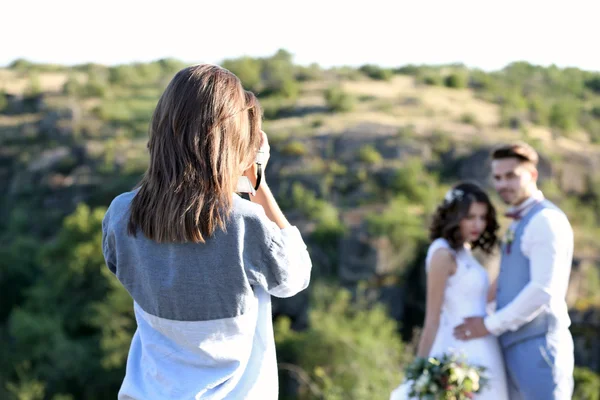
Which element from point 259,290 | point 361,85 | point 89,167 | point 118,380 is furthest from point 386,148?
point 259,290

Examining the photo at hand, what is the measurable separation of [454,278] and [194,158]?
222cm

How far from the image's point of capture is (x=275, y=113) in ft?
110

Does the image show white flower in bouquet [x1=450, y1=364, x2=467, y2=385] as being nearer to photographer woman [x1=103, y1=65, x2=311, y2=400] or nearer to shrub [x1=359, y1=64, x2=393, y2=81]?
photographer woman [x1=103, y1=65, x2=311, y2=400]

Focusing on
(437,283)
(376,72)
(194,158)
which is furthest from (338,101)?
(194,158)

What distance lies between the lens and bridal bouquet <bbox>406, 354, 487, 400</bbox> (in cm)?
338

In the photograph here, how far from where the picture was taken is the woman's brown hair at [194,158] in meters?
1.78

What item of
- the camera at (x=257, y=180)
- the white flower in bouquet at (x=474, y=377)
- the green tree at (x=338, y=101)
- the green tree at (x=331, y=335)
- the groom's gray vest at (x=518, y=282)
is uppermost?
the camera at (x=257, y=180)

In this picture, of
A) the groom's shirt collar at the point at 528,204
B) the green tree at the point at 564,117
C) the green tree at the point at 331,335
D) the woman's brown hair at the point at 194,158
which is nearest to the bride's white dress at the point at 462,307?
the groom's shirt collar at the point at 528,204

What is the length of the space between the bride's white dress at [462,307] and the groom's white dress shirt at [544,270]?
21cm

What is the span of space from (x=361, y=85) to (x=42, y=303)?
69.2ft

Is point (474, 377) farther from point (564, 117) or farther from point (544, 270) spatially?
point (564, 117)

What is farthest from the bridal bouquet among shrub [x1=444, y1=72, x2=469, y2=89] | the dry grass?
the dry grass

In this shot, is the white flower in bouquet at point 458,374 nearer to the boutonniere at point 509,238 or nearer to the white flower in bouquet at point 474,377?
the white flower in bouquet at point 474,377

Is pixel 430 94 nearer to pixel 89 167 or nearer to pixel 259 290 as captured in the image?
pixel 89 167
